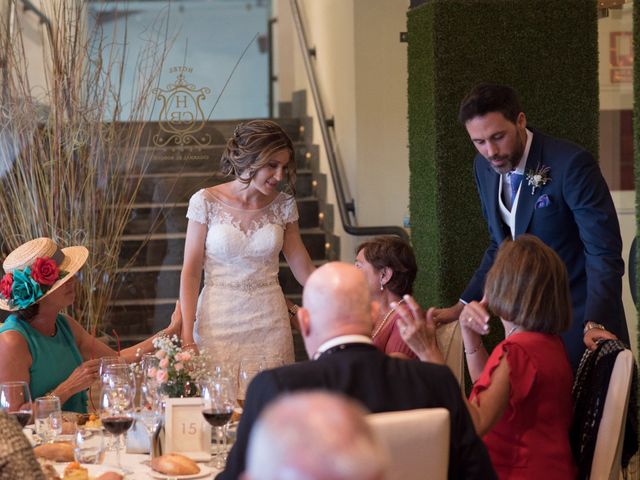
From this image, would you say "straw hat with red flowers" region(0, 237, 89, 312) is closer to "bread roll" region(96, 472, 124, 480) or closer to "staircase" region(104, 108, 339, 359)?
"bread roll" region(96, 472, 124, 480)

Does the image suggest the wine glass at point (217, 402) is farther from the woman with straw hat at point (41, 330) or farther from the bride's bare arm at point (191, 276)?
the bride's bare arm at point (191, 276)

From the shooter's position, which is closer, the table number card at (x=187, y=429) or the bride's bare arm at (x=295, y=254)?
the table number card at (x=187, y=429)

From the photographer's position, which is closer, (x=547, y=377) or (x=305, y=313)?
(x=305, y=313)

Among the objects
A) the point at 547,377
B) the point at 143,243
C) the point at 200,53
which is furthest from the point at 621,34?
the point at 547,377

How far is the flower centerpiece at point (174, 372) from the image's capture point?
9.59 feet

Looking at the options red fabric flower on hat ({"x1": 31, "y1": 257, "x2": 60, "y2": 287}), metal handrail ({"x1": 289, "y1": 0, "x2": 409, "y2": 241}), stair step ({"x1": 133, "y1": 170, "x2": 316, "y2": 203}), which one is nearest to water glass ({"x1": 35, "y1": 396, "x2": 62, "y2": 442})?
red fabric flower on hat ({"x1": 31, "y1": 257, "x2": 60, "y2": 287})

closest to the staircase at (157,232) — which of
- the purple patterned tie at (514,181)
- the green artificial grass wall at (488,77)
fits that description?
the green artificial grass wall at (488,77)

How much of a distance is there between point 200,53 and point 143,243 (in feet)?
3.98

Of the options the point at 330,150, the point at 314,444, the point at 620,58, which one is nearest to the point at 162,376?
the point at 314,444

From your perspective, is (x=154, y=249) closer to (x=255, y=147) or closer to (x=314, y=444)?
(x=255, y=147)

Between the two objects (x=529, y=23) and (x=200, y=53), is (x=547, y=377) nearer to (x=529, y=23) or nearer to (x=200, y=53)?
(x=529, y=23)

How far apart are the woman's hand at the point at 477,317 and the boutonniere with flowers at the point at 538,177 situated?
0.91 metres

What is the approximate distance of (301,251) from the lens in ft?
14.7

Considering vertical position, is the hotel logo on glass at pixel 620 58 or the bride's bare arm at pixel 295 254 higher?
the hotel logo on glass at pixel 620 58
